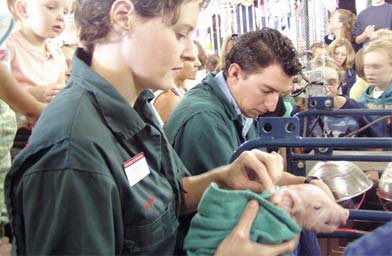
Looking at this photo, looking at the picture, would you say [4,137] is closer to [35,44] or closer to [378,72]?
[35,44]

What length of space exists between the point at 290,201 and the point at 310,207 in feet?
0.20

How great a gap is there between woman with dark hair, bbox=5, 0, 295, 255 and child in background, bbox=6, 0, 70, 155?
541 millimetres

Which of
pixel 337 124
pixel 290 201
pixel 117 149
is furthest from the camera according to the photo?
pixel 337 124

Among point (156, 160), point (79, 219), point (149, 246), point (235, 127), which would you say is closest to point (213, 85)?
point (235, 127)

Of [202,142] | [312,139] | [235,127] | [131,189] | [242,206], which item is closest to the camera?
[131,189]

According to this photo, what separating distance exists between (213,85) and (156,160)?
660 millimetres

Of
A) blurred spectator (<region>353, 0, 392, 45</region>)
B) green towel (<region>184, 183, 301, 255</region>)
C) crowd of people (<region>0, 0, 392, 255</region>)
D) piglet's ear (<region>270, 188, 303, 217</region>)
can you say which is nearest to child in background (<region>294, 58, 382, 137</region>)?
crowd of people (<region>0, 0, 392, 255</region>)

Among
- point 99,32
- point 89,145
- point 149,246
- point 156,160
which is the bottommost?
point 149,246

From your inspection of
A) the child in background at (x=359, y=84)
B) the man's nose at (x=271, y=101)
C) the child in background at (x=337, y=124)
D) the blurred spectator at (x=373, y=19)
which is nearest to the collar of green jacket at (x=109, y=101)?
the man's nose at (x=271, y=101)

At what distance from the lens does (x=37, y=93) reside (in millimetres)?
1399

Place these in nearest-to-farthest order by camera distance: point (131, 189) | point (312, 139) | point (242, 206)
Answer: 1. point (131, 189)
2. point (242, 206)
3. point (312, 139)

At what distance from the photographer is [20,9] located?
145 centimetres

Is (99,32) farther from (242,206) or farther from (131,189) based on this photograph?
(242,206)

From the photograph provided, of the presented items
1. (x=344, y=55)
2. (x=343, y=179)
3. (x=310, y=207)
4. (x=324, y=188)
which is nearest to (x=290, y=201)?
(x=310, y=207)
